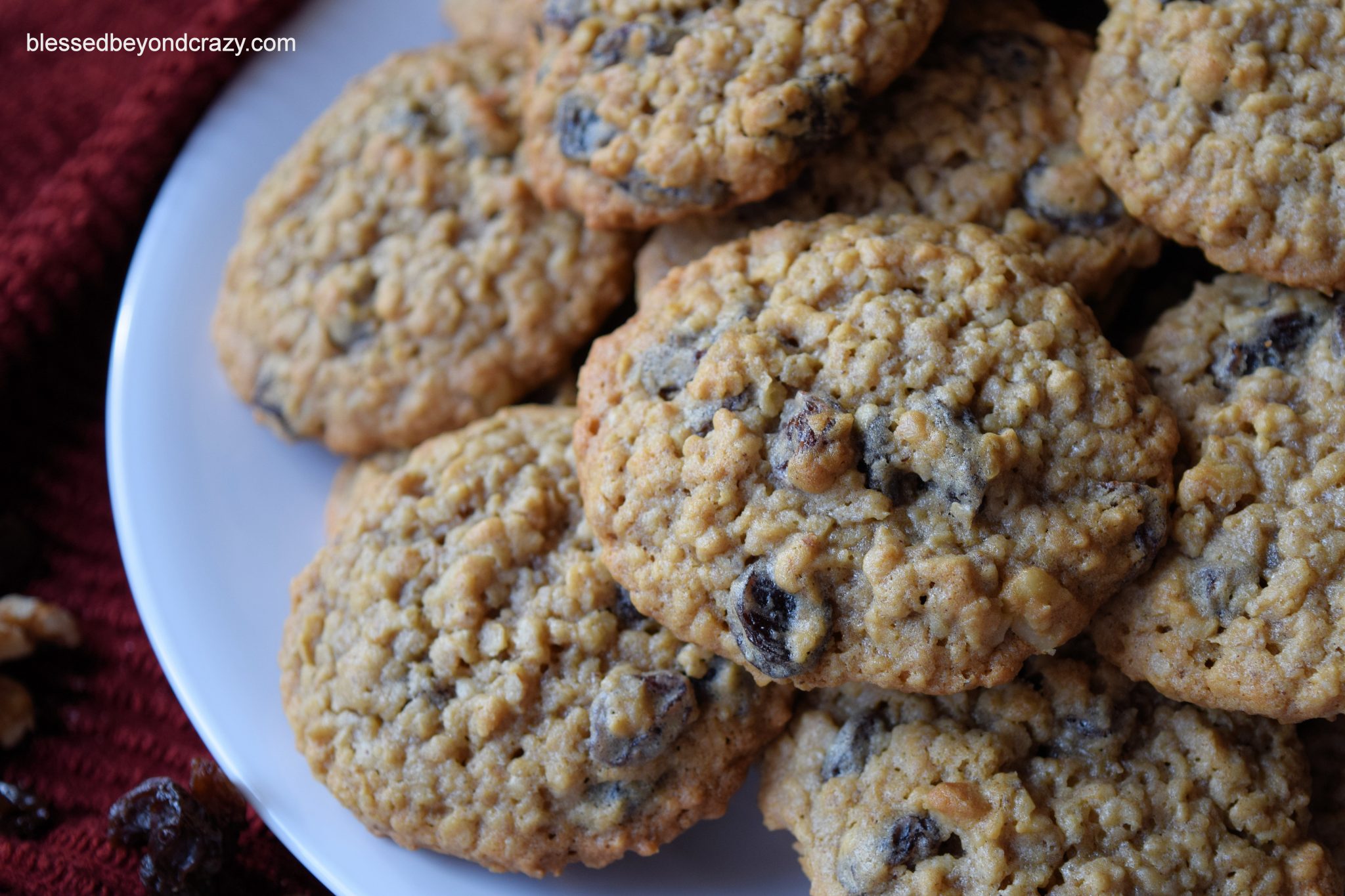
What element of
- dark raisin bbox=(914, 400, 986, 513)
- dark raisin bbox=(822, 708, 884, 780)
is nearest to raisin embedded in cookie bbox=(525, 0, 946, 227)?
dark raisin bbox=(914, 400, 986, 513)

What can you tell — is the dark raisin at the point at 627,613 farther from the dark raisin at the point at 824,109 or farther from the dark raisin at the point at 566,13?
the dark raisin at the point at 566,13

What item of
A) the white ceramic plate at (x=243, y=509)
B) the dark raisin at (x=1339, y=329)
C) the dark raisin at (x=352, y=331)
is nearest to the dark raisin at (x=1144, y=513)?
the dark raisin at (x=1339, y=329)

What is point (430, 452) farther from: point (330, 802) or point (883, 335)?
point (883, 335)

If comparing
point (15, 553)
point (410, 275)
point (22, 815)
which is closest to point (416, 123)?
point (410, 275)

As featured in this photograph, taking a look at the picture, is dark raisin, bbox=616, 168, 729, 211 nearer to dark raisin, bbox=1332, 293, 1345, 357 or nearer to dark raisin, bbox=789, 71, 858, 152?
dark raisin, bbox=789, 71, 858, 152

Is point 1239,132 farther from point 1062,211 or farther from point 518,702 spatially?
point 518,702

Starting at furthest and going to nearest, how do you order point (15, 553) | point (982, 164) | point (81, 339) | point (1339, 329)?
point (81, 339) < point (15, 553) < point (982, 164) < point (1339, 329)
